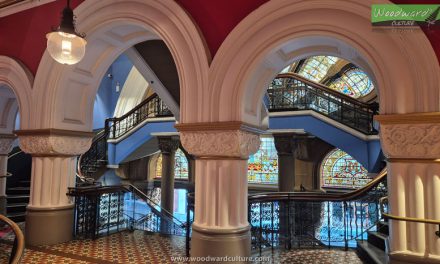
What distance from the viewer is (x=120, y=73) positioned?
15.1 m

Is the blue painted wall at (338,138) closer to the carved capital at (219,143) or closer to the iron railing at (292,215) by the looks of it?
the iron railing at (292,215)

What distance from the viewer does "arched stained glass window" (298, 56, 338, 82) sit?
1293 cm

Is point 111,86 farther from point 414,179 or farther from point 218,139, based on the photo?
point 414,179

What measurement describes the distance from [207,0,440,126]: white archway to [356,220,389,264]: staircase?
207cm

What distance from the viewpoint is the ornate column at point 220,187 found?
12.2 feet

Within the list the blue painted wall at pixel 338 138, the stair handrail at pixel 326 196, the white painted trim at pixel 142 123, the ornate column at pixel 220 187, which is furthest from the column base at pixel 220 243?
the white painted trim at pixel 142 123

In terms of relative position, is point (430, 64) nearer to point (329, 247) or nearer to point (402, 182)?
point (402, 182)

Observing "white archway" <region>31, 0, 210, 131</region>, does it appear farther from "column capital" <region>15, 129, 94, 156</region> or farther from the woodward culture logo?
the woodward culture logo

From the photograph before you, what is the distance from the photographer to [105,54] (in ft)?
17.9

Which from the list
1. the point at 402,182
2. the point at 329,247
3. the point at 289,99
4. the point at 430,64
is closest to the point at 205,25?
the point at 430,64

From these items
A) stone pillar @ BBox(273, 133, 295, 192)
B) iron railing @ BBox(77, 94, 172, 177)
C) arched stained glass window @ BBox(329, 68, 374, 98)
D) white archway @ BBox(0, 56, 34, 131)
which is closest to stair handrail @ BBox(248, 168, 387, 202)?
white archway @ BBox(0, 56, 34, 131)

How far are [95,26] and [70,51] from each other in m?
1.52

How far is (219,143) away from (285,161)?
5.98 metres

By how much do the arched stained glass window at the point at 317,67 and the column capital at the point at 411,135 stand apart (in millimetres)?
10436
